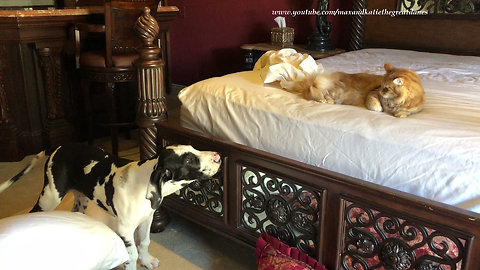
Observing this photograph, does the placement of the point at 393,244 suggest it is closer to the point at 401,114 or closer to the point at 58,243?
the point at 401,114

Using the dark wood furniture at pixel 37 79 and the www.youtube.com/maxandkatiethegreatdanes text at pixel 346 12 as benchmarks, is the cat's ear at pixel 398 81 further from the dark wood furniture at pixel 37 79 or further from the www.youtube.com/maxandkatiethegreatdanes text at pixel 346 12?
the dark wood furniture at pixel 37 79

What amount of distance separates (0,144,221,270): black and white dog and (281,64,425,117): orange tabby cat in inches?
17.8

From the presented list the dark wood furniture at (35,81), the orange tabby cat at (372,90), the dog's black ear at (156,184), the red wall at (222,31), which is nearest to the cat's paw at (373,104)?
the orange tabby cat at (372,90)

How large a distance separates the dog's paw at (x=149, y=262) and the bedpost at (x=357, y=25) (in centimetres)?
213

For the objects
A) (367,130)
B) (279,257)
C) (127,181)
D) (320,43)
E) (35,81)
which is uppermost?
(320,43)

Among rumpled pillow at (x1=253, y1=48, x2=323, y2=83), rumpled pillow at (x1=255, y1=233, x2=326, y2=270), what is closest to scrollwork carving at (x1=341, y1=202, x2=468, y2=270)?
rumpled pillow at (x1=255, y1=233, x2=326, y2=270)

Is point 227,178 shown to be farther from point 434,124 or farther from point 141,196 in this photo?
point 434,124

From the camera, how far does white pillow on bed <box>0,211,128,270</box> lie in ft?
4.35

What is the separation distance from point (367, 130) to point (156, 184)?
0.71 metres

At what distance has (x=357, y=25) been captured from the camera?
318 cm

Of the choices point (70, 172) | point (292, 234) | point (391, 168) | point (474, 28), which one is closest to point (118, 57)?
point (70, 172)

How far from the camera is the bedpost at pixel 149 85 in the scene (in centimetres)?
185

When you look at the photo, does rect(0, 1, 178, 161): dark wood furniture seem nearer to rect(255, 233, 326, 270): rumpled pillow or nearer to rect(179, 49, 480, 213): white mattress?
rect(179, 49, 480, 213): white mattress

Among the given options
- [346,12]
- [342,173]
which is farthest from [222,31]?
[342,173]
